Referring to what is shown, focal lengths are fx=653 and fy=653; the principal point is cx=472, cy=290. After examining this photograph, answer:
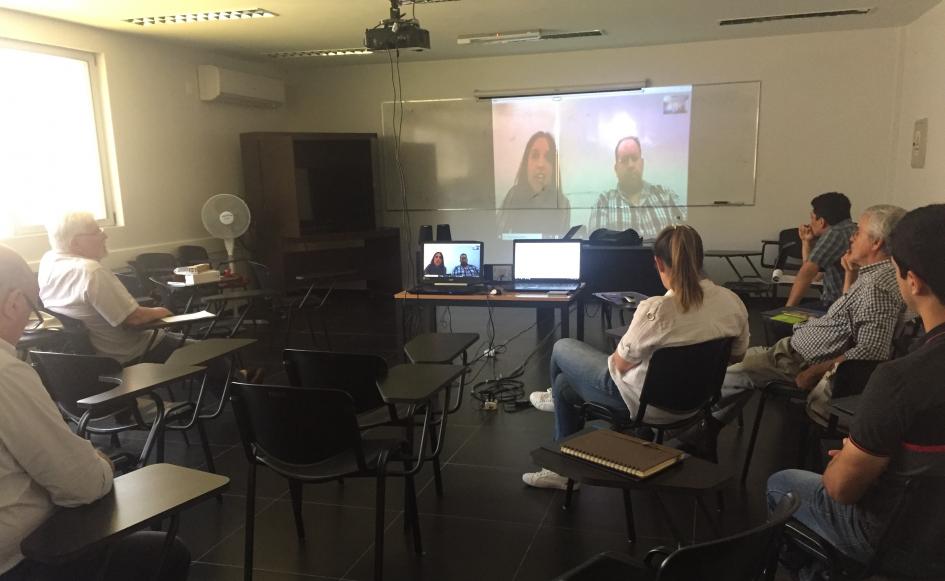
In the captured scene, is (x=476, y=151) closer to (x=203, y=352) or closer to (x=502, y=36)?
(x=502, y=36)

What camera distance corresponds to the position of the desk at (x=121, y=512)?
138 centimetres

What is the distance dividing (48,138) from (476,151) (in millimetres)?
4348

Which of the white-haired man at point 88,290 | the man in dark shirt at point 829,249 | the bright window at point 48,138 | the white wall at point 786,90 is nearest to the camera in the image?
the white-haired man at point 88,290

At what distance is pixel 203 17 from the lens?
535 centimetres

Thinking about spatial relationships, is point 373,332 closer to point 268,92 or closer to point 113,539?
point 268,92

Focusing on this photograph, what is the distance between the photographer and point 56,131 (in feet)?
17.6

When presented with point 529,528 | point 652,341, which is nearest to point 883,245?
point 652,341

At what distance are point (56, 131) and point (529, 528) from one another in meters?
5.08

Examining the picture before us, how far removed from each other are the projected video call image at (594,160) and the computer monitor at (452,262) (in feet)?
11.0

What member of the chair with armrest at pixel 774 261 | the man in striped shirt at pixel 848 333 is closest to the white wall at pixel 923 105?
the chair with armrest at pixel 774 261

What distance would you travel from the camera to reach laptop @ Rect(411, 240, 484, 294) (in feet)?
14.7

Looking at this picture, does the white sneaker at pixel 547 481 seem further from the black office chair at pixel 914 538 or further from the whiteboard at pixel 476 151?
the whiteboard at pixel 476 151

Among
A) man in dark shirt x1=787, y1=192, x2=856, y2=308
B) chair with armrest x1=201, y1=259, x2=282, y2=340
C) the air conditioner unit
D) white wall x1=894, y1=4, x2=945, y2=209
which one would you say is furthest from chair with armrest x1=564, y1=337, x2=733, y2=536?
the air conditioner unit

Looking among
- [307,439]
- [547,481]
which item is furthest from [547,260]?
[307,439]
